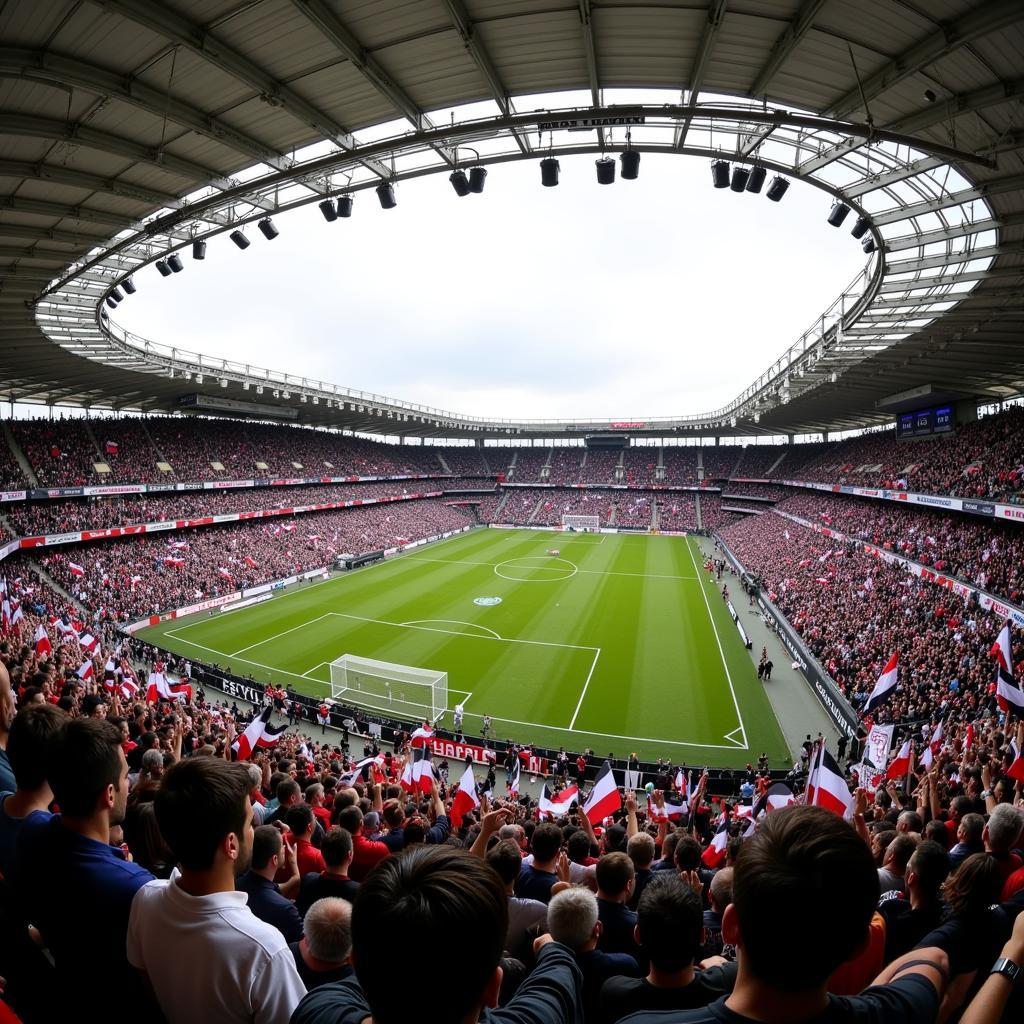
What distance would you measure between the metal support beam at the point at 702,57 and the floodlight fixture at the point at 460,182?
391 centimetres

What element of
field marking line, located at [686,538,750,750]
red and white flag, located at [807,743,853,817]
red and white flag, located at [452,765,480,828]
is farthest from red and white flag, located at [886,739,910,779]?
red and white flag, located at [452,765,480,828]

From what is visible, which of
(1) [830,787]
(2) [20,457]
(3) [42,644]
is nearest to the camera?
(1) [830,787]

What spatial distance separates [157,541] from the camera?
3809cm

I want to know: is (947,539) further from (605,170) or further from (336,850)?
(336,850)

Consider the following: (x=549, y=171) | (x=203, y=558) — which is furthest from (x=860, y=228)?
(x=203, y=558)

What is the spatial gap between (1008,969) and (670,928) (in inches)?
51.1

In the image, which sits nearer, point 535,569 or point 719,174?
point 719,174

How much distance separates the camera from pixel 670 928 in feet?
8.13

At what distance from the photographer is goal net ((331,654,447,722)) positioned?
72.5 ft

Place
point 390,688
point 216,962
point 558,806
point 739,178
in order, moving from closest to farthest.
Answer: point 216,962 → point 739,178 → point 558,806 → point 390,688

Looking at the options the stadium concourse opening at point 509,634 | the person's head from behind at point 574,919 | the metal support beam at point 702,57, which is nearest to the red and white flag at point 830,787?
the stadium concourse opening at point 509,634

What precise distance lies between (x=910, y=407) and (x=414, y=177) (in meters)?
38.3

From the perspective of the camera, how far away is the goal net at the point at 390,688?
22094mm

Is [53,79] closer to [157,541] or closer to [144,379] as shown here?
[144,379]
